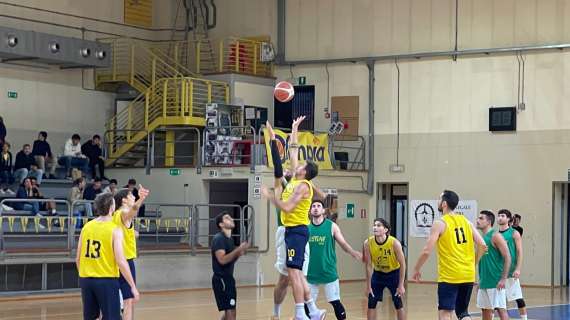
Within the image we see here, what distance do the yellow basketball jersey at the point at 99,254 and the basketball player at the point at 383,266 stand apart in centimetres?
537

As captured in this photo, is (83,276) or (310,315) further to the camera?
(310,315)

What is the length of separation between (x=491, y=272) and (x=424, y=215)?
1819 cm

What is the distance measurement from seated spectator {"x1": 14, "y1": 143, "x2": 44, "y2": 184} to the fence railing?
122 centimetres

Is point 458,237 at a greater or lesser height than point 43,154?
lesser

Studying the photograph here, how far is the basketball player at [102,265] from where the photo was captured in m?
11.7

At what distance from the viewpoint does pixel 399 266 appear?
16.2 m

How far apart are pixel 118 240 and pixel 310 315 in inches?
182

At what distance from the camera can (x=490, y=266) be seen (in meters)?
16.2

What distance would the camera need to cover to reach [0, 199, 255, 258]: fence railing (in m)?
25.9

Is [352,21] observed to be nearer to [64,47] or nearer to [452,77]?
[452,77]

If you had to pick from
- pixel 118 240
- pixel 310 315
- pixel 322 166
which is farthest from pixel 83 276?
pixel 322 166

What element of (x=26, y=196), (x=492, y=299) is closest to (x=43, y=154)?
(x=26, y=196)

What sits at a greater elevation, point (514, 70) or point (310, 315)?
point (514, 70)

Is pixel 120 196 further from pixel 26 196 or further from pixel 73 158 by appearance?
pixel 73 158
